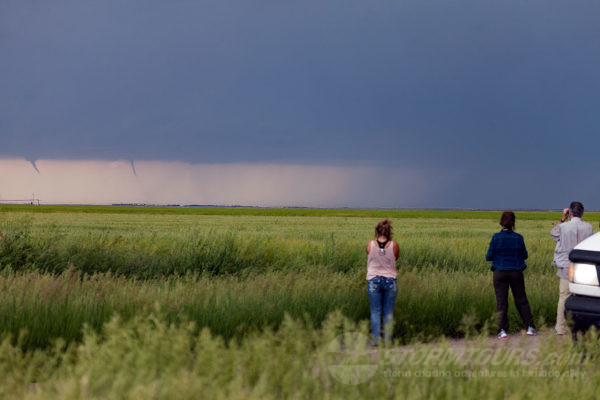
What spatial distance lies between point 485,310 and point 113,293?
6546 millimetres

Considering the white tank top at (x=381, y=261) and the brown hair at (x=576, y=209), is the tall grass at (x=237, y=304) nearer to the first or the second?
the white tank top at (x=381, y=261)

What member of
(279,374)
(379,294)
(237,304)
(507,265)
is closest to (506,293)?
(507,265)

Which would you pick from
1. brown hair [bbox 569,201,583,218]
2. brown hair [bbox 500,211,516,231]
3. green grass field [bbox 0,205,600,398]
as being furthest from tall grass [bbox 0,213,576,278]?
brown hair [bbox 569,201,583,218]

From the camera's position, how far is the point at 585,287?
6.89 meters

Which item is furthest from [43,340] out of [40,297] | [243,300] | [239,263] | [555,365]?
[239,263]

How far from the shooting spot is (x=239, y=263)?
16.1 metres

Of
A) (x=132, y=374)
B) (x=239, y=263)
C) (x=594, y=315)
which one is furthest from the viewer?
(x=239, y=263)

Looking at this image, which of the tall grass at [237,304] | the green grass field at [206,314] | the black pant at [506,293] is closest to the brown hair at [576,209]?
the black pant at [506,293]

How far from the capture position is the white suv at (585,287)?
663cm

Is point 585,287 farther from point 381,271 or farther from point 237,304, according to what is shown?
point 237,304

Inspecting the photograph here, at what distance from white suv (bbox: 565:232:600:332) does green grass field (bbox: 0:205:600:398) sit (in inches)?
32.5

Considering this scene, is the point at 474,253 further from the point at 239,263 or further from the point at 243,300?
the point at 243,300

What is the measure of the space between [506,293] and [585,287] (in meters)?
2.66

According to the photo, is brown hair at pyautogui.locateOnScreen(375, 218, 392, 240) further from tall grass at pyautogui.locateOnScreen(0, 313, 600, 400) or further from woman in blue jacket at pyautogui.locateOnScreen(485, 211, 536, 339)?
tall grass at pyautogui.locateOnScreen(0, 313, 600, 400)
